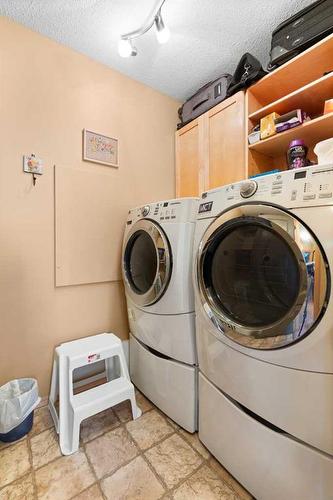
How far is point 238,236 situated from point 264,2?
52.9 inches

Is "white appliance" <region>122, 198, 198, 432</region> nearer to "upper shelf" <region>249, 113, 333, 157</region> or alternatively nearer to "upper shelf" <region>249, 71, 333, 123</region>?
"upper shelf" <region>249, 113, 333, 157</region>

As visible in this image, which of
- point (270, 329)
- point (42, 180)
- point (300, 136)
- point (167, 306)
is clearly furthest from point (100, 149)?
point (270, 329)

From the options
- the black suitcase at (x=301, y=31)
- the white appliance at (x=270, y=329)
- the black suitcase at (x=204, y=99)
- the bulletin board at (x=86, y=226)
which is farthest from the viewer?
the black suitcase at (x=204, y=99)

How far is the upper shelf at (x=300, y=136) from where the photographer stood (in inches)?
50.9

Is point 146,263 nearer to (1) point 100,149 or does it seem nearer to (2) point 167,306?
(2) point 167,306

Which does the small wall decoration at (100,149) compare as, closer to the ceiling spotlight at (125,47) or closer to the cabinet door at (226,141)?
the ceiling spotlight at (125,47)

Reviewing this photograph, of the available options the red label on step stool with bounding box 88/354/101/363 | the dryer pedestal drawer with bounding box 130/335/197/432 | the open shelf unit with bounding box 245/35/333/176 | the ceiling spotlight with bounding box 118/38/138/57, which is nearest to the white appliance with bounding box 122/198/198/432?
the dryer pedestal drawer with bounding box 130/335/197/432

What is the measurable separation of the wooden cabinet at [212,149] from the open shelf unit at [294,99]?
0.24 feet

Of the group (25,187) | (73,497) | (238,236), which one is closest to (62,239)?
(25,187)

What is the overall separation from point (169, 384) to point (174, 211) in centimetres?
100

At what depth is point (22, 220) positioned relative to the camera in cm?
143

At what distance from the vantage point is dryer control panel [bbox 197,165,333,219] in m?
0.73

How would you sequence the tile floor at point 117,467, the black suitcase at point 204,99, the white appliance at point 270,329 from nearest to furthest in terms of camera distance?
the white appliance at point 270,329 < the tile floor at point 117,467 < the black suitcase at point 204,99

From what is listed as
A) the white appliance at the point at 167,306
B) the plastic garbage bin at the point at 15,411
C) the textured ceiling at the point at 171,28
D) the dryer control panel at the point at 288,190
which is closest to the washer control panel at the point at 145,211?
the white appliance at the point at 167,306
